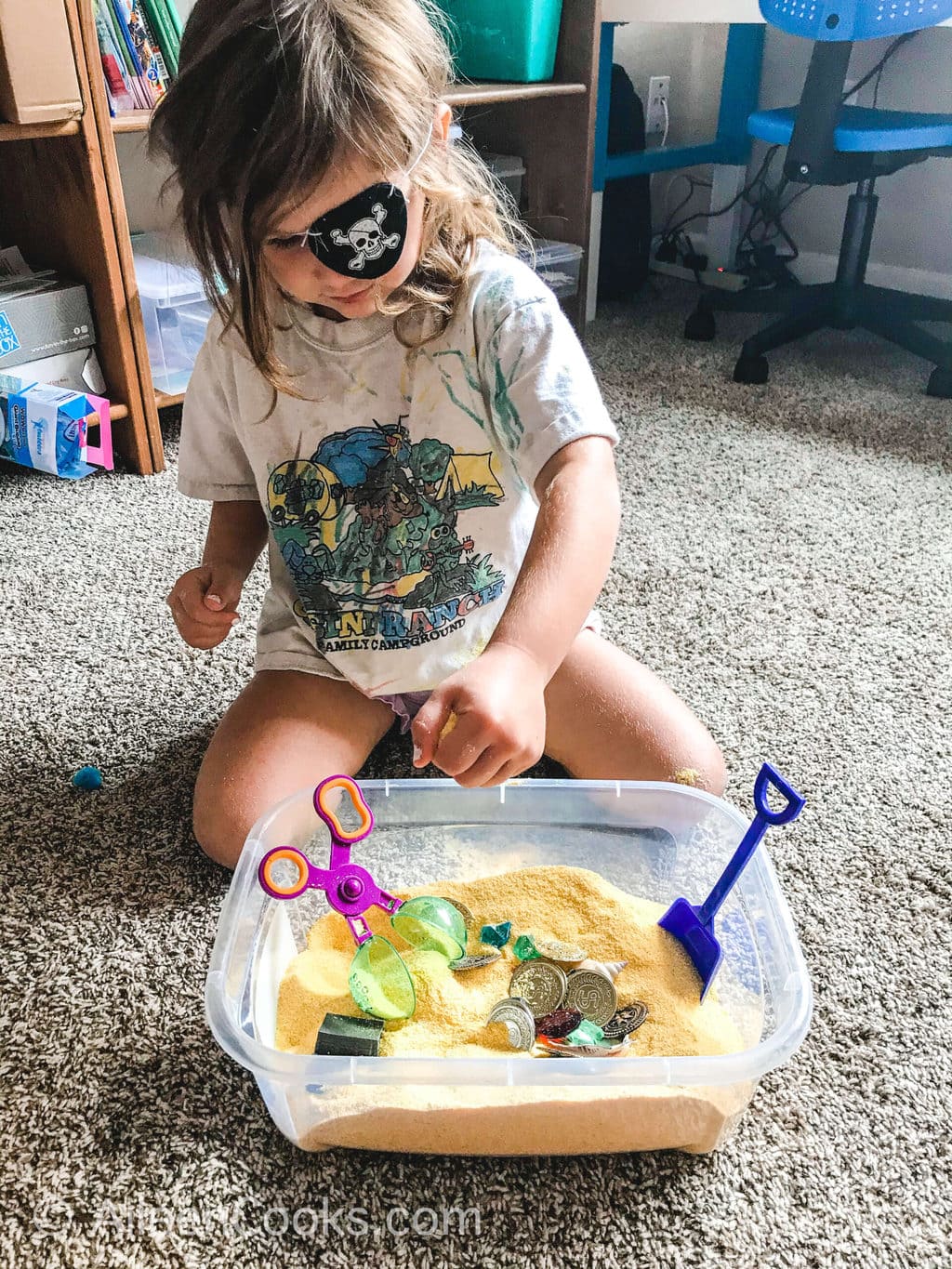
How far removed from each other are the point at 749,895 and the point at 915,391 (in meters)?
1.27

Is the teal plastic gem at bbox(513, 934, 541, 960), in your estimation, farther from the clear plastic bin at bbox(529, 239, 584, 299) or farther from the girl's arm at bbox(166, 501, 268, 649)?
the clear plastic bin at bbox(529, 239, 584, 299)

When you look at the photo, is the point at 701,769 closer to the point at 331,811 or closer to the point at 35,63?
the point at 331,811

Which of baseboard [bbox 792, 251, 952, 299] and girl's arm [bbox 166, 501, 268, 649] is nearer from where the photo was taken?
girl's arm [bbox 166, 501, 268, 649]

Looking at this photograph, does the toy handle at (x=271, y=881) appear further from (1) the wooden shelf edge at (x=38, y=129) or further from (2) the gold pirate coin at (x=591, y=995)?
(1) the wooden shelf edge at (x=38, y=129)

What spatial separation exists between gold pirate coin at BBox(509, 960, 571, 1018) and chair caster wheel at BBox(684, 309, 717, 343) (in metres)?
Result: 1.49

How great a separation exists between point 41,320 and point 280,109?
2.86ft

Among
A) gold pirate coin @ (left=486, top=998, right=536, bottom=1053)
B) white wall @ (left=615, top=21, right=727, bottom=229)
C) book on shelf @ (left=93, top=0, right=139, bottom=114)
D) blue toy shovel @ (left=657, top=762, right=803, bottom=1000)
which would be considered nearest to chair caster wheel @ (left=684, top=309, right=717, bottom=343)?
white wall @ (left=615, top=21, right=727, bottom=229)

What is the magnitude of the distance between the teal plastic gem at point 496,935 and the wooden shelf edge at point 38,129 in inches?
39.5

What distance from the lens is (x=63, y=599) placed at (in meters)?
1.13

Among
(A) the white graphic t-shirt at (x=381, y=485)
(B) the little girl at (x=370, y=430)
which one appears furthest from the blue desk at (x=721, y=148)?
(A) the white graphic t-shirt at (x=381, y=485)

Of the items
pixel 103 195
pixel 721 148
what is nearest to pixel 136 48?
pixel 103 195

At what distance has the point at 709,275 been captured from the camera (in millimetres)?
2242

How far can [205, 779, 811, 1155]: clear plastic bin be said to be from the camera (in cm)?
53

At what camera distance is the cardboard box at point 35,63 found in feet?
3.64
